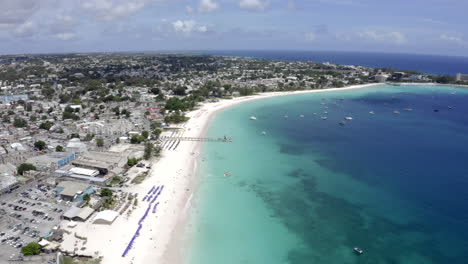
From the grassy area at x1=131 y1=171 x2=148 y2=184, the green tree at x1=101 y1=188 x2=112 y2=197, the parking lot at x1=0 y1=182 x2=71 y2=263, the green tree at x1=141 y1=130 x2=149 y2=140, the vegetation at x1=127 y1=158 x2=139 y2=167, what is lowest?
the parking lot at x1=0 y1=182 x2=71 y2=263

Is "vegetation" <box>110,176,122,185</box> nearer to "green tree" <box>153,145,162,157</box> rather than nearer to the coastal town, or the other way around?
the coastal town

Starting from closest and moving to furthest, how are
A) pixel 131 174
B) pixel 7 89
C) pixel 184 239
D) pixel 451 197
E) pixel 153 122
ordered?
pixel 184 239
pixel 451 197
pixel 131 174
pixel 153 122
pixel 7 89

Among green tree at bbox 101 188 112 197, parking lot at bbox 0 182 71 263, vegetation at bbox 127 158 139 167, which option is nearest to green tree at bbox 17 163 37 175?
parking lot at bbox 0 182 71 263

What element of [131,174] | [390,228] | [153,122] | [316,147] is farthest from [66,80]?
[390,228]

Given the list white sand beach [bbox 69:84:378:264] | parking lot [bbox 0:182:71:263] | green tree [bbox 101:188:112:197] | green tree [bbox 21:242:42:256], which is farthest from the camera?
green tree [bbox 101:188:112:197]

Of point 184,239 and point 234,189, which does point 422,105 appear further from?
point 184,239

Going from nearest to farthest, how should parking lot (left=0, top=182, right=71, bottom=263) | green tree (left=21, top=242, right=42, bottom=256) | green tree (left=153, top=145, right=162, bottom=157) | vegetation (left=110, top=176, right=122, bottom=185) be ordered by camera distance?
green tree (left=21, top=242, right=42, bottom=256) < parking lot (left=0, top=182, right=71, bottom=263) < vegetation (left=110, top=176, right=122, bottom=185) < green tree (left=153, top=145, right=162, bottom=157)

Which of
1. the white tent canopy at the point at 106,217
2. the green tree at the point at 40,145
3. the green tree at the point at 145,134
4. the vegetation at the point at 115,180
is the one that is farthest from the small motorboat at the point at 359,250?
→ the green tree at the point at 40,145
